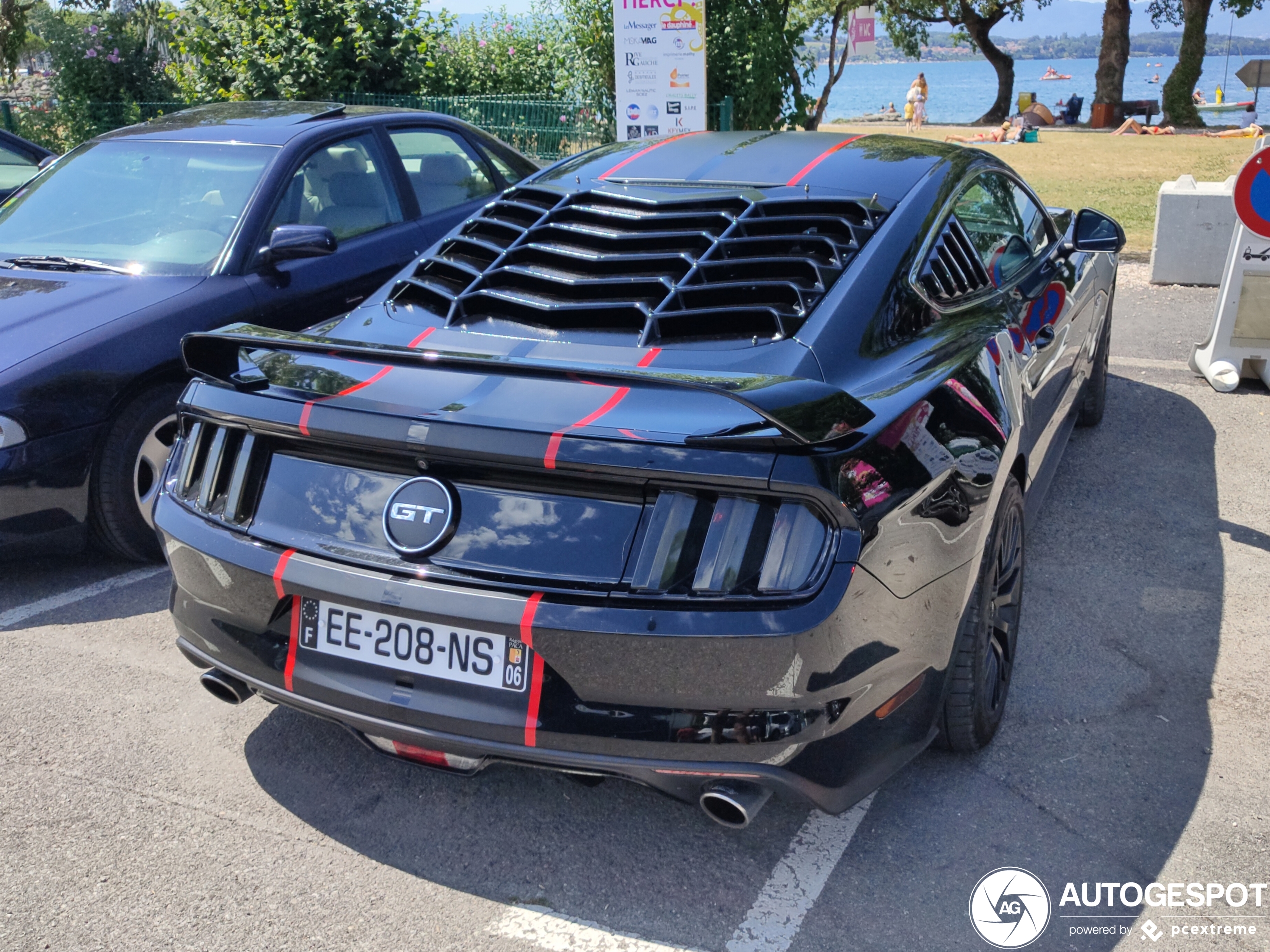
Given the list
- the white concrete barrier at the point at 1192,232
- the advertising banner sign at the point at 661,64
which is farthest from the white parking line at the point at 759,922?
the advertising banner sign at the point at 661,64

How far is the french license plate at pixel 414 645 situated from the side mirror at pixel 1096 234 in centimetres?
302

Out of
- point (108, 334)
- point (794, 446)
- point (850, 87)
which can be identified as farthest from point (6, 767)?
point (850, 87)

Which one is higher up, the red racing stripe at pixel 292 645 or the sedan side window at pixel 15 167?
the sedan side window at pixel 15 167

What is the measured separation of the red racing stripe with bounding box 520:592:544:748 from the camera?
224cm

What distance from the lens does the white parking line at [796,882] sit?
95.0 inches

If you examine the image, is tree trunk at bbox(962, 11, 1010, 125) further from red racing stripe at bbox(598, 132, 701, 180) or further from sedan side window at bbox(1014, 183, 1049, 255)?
red racing stripe at bbox(598, 132, 701, 180)

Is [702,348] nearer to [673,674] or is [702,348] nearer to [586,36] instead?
→ [673,674]

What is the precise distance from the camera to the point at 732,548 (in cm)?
220

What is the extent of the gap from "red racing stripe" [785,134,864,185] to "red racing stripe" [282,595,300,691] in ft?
6.11

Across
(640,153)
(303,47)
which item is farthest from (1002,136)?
(640,153)

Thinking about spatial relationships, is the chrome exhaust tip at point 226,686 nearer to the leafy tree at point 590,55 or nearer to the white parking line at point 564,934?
the white parking line at point 564,934

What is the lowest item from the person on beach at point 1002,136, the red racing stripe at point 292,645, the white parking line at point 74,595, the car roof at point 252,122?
the person on beach at point 1002,136

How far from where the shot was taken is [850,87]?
169250 millimetres

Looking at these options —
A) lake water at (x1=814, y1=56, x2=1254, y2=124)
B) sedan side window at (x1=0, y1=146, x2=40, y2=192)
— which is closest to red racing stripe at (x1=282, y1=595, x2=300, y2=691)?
sedan side window at (x1=0, y1=146, x2=40, y2=192)
